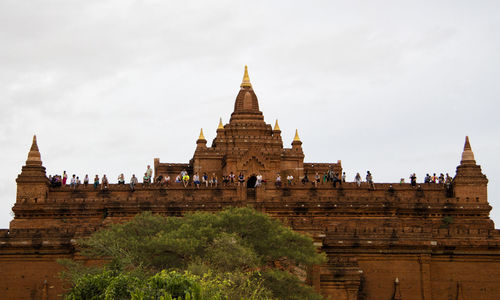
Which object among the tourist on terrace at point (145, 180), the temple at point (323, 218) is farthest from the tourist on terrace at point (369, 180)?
the tourist on terrace at point (145, 180)

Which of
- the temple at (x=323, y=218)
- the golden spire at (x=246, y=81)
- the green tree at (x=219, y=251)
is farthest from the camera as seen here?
the golden spire at (x=246, y=81)

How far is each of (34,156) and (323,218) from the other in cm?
2271

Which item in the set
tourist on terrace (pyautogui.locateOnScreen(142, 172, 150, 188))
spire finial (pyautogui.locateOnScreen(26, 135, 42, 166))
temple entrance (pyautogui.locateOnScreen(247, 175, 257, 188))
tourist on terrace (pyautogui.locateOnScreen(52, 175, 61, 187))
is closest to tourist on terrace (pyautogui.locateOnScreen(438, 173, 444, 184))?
temple entrance (pyautogui.locateOnScreen(247, 175, 257, 188))

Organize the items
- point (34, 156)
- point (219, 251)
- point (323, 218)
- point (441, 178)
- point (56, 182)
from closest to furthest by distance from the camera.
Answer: point (219, 251) → point (323, 218) → point (56, 182) → point (34, 156) → point (441, 178)

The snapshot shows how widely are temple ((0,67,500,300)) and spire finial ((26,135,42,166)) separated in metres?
0.09

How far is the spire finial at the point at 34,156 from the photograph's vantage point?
260 feet

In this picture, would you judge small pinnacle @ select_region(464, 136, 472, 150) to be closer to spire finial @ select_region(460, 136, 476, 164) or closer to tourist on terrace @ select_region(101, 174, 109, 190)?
spire finial @ select_region(460, 136, 476, 164)

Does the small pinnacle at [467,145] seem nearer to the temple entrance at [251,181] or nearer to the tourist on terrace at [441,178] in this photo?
the tourist on terrace at [441,178]

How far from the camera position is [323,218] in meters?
75.0

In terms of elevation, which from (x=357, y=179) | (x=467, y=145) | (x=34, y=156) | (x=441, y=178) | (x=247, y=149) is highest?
(x=247, y=149)

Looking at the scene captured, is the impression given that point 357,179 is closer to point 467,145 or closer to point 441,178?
point 441,178

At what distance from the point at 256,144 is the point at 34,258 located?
94.3 feet

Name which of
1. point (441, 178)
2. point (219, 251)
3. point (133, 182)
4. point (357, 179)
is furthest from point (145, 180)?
point (219, 251)

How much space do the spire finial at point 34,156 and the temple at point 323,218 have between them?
0.29 feet
